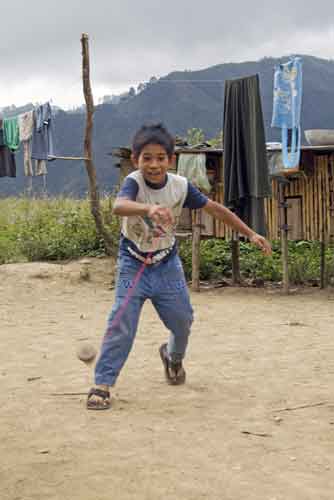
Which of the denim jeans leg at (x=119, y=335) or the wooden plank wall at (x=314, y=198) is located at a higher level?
the wooden plank wall at (x=314, y=198)

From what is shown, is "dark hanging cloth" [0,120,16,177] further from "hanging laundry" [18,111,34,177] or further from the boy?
the boy

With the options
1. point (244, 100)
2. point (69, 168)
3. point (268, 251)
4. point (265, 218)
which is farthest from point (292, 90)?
point (69, 168)

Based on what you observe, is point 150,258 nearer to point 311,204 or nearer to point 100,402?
point 100,402

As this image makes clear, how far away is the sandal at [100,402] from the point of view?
403 cm

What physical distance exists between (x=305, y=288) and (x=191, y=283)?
5.25 ft

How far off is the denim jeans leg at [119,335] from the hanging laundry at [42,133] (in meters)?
8.15

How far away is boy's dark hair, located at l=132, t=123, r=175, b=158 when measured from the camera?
3.89 metres

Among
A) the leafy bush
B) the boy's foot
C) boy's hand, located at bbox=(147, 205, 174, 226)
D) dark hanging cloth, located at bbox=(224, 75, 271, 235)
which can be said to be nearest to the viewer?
boy's hand, located at bbox=(147, 205, 174, 226)

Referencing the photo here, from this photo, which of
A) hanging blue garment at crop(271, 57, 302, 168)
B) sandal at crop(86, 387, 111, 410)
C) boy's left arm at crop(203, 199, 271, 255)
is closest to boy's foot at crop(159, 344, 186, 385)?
sandal at crop(86, 387, 111, 410)

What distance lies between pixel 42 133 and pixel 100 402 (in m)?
8.71

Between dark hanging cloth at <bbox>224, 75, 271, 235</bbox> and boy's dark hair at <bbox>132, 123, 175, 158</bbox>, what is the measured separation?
5371 millimetres

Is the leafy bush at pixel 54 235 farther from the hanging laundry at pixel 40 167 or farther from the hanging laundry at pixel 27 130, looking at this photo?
the hanging laundry at pixel 27 130

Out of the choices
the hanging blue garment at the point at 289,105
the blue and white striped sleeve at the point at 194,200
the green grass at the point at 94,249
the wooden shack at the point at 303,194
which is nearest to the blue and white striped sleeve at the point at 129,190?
the blue and white striped sleeve at the point at 194,200

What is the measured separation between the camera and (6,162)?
1245 cm
